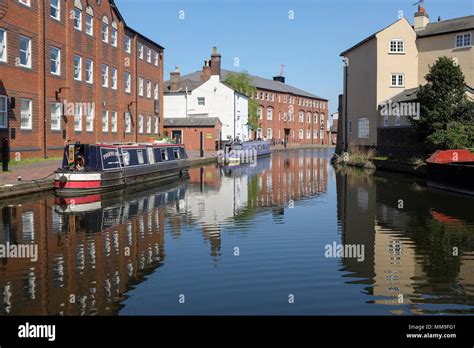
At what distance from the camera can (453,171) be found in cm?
2067

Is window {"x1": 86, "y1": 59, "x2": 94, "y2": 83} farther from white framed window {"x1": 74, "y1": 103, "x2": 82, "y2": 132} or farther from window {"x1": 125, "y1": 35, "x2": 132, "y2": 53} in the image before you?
window {"x1": 125, "y1": 35, "x2": 132, "y2": 53}

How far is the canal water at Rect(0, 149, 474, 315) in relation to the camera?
6773 mm

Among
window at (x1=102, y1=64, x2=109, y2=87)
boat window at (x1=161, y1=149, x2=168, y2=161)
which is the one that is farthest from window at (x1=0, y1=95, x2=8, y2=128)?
window at (x1=102, y1=64, x2=109, y2=87)

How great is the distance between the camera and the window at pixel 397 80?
125ft

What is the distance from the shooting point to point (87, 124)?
31.8 m

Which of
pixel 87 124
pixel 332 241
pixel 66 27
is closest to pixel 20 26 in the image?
pixel 66 27

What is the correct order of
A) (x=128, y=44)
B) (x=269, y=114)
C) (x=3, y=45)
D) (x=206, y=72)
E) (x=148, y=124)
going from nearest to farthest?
(x=3, y=45)
(x=128, y=44)
(x=148, y=124)
(x=206, y=72)
(x=269, y=114)

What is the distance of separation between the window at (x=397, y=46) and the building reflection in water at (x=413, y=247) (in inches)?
816

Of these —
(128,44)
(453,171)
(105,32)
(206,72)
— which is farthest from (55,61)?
(206,72)

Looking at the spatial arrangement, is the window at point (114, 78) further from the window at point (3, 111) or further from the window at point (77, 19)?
the window at point (3, 111)

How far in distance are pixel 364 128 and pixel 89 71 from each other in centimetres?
2140

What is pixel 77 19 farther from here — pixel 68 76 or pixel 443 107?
pixel 443 107

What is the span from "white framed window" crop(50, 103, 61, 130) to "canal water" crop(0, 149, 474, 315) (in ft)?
39.1
